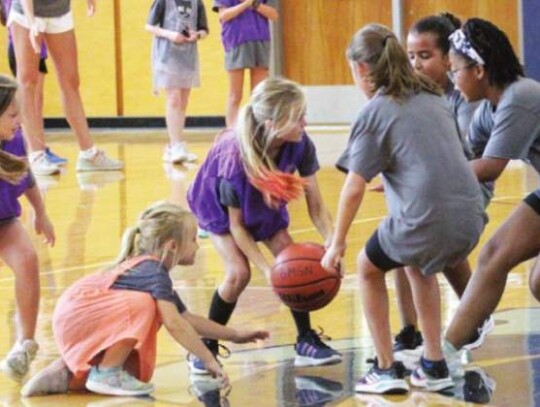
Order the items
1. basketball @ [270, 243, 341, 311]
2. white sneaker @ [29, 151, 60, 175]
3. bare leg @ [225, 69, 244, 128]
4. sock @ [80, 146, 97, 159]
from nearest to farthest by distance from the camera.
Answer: basketball @ [270, 243, 341, 311], white sneaker @ [29, 151, 60, 175], sock @ [80, 146, 97, 159], bare leg @ [225, 69, 244, 128]

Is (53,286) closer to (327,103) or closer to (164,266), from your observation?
(164,266)

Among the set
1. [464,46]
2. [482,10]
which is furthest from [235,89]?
[464,46]

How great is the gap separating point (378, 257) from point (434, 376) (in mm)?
466

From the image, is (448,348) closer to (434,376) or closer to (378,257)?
(434,376)

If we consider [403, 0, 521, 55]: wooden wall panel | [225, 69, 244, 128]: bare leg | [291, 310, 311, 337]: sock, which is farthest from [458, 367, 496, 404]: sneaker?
[403, 0, 521, 55]: wooden wall panel

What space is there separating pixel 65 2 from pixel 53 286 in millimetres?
4259

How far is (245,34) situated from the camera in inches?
490

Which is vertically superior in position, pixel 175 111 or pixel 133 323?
pixel 133 323

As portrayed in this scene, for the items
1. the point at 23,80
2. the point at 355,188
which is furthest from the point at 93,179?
the point at 355,188

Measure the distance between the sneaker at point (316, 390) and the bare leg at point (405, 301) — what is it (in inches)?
21.5

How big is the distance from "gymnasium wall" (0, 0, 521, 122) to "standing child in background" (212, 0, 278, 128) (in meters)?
2.81

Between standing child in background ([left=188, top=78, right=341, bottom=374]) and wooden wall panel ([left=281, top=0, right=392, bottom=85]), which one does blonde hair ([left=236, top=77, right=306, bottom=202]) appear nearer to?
standing child in background ([left=188, top=78, right=341, bottom=374])

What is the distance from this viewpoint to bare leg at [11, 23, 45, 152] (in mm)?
11469

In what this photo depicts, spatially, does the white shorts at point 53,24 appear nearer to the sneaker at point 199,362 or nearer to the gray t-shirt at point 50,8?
the gray t-shirt at point 50,8
